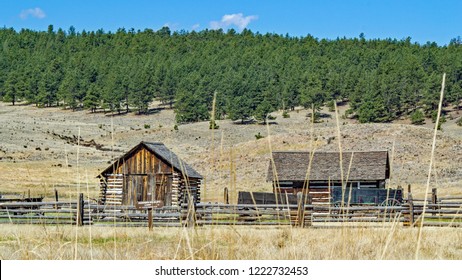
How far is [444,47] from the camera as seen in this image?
185500 mm

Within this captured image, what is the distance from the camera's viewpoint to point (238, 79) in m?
137

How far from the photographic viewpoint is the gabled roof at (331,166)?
1347 inches

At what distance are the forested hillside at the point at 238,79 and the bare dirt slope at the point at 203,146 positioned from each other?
535cm

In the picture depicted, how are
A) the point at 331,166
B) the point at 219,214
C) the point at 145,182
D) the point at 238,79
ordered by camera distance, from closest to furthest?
1. the point at 219,214
2. the point at 145,182
3. the point at 331,166
4. the point at 238,79

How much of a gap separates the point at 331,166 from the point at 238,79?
103671 millimetres

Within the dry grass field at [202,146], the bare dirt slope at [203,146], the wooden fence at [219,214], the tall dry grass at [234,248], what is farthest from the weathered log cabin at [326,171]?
the tall dry grass at [234,248]

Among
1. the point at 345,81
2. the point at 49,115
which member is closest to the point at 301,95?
the point at 345,81

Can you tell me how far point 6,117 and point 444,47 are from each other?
12249cm

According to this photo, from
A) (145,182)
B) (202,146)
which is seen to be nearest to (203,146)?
(202,146)

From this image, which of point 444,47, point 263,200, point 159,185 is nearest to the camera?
point 263,200

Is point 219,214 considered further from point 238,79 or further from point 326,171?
point 238,79

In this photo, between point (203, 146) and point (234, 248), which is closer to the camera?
point (234, 248)

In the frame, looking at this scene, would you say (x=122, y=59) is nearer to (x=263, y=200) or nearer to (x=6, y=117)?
(x=6, y=117)

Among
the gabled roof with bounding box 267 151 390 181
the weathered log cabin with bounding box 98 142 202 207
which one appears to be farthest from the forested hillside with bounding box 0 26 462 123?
the weathered log cabin with bounding box 98 142 202 207
